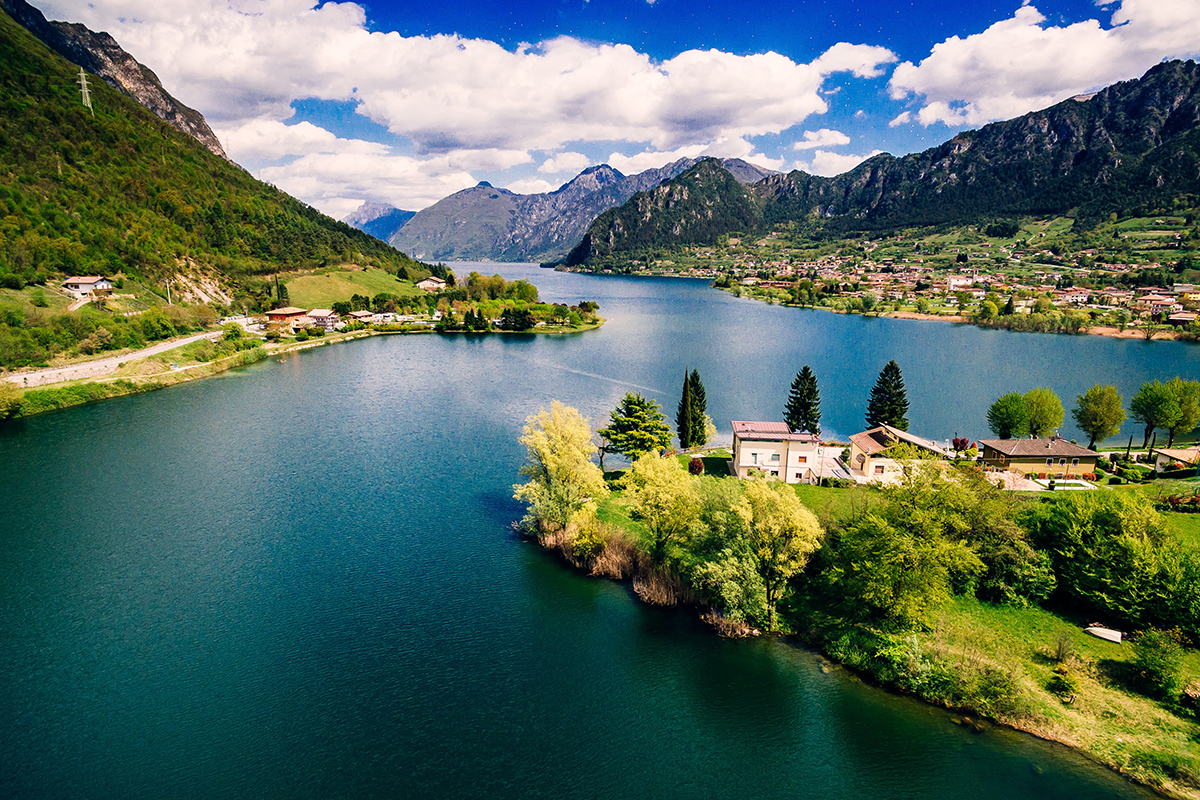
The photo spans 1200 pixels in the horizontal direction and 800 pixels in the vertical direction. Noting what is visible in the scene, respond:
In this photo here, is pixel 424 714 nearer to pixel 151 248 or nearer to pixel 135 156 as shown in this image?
pixel 151 248

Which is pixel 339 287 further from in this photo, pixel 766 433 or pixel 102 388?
pixel 766 433

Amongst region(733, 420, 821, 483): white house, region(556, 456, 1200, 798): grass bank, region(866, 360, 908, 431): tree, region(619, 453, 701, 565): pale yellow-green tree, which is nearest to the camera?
region(556, 456, 1200, 798): grass bank

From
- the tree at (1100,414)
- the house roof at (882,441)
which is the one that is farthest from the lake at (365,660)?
the tree at (1100,414)

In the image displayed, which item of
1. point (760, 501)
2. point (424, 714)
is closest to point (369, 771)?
point (424, 714)

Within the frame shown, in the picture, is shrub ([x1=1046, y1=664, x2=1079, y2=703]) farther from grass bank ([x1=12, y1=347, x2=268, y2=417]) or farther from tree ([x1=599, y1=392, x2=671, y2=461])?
grass bank ([x1=12, y1=347, x2=268, y2=417])

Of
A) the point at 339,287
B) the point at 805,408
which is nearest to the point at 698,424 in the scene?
the point at 805,408

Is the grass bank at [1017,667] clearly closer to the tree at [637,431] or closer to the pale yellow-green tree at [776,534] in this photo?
the pale yellow-green tree at [776,534]

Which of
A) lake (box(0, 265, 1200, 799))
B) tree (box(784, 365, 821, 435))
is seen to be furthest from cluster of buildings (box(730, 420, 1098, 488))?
lake (box(0, 265, 1200, 799))
